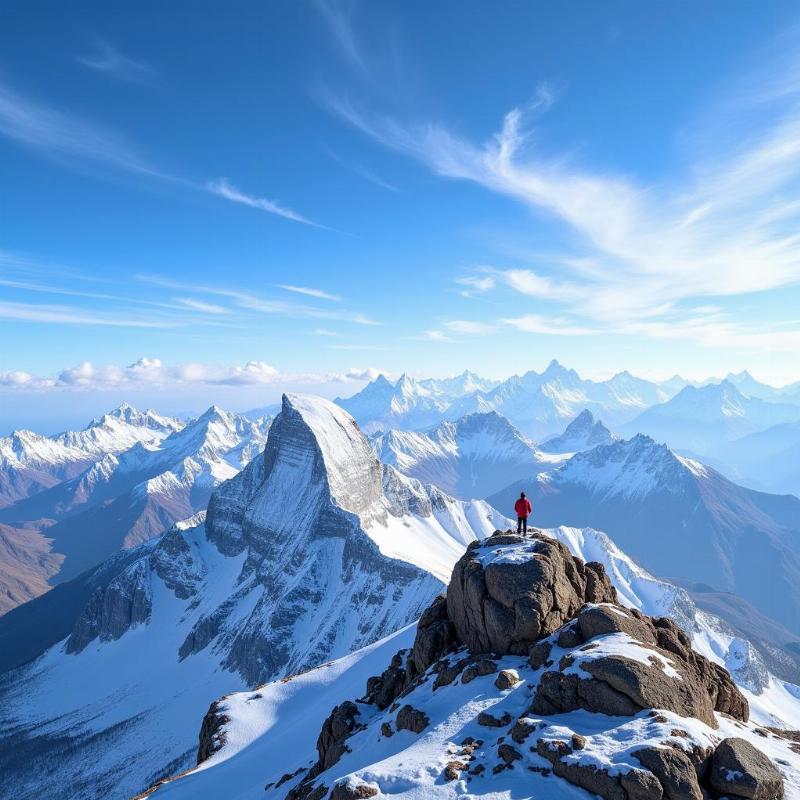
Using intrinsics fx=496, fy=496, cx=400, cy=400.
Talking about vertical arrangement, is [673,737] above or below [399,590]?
above

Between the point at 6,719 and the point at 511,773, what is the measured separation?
258876mm

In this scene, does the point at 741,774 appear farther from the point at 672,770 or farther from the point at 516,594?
the point at 516,594

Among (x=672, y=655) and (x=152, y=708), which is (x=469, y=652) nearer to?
(x=672, y=655)

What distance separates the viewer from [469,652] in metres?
41.4

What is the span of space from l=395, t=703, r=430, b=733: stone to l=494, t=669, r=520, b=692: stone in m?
5.45

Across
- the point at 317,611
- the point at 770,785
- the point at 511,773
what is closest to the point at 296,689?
the point at 511,773

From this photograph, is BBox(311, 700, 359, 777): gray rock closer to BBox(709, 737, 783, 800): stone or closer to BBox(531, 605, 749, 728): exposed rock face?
BBox(531, 605, 749, 728): exposed rock face

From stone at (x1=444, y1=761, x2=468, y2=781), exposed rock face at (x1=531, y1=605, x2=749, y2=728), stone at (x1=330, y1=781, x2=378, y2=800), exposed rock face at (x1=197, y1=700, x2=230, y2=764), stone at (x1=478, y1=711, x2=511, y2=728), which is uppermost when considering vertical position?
exposed rock face at (x1=531, y1=605, x2=749, y2=728)

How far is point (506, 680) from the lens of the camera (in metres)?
34.4

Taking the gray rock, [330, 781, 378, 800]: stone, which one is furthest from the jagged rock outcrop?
[330, 781, 378, 800]: stone

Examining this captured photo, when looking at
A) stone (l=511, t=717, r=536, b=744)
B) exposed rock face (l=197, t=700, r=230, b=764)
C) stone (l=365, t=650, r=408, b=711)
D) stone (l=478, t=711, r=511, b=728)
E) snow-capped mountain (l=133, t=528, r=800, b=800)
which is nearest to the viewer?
snow-capped mountain (l=133, t=528, r=800, b=800)

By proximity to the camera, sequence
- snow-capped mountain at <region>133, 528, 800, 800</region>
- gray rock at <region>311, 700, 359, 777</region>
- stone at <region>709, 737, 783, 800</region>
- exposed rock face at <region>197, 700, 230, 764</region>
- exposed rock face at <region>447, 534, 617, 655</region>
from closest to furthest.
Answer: stone at <region>709, 737, 783, 800</region> → snow-capped mountain at <region>133, 528, 800, 800</region> → exposed rock face at <region>447, 534, 617, 655</region> → gray rock at <region>311, 700, 359, 777</region> → exposed rock face at <region>197, 700, 230, 764</region>

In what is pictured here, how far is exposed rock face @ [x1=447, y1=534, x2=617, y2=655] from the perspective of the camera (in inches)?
1540

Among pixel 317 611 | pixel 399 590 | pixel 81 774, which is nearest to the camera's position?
pixel 81 774
